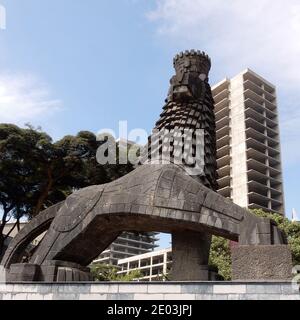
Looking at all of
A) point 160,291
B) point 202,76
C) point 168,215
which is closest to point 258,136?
point 202,76

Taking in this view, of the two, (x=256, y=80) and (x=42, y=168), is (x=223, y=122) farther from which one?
(x=42, y=168)

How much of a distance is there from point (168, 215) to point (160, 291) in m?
1.21

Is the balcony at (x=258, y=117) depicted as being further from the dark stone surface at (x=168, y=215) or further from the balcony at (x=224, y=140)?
the dark stone surface at (x=168, y=215)

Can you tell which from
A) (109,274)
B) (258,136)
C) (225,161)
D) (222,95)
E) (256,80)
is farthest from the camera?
(222,95)

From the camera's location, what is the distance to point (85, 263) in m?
7.54

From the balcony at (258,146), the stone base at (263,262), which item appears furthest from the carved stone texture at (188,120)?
the balcony at (258,146)

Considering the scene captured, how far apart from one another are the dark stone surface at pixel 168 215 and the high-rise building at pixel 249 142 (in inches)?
1617

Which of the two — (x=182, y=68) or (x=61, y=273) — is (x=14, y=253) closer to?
(x=61, y=273)

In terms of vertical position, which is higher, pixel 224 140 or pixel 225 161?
pixel 224 140

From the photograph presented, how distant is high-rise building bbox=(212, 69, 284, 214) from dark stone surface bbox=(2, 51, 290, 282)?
41084 millimetres

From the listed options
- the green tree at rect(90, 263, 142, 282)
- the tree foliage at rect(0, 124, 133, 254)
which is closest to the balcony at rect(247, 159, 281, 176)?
the green tree at rect(90, 263, 142, 282)

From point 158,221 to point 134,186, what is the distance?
2.47 ft

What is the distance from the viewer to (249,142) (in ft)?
167

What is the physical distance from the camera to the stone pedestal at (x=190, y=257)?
7.03m
